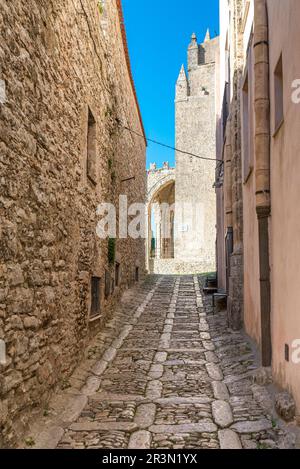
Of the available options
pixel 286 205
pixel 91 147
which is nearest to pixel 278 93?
pixel 286 205

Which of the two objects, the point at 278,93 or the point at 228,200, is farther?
the point at 228,200

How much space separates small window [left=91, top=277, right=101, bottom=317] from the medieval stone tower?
70.8 ft

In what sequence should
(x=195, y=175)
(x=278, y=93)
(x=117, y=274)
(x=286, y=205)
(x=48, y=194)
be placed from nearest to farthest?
(x=286, y=205) < (x=48, y=194) < (x=278, y=93) < (x=117, y=274) < (x=195, y=175)

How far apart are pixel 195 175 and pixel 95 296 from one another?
24.9 m

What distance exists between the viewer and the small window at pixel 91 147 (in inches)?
271

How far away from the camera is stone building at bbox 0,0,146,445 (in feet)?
11.1

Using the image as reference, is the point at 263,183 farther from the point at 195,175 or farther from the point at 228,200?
the point at 195,175

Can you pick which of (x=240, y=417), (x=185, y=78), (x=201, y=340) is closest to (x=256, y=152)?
(x=240, y=417)

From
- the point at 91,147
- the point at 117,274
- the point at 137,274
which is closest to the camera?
the point at 91,147

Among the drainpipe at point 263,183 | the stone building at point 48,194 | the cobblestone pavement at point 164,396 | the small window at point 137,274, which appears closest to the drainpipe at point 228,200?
the cobblestone pavement at point 164,396

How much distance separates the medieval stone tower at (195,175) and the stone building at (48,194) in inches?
877

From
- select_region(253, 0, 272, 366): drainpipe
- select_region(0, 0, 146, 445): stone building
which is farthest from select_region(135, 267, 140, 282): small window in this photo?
select_region(253, 0, 272, 366): drainpipe

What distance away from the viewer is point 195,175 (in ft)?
102

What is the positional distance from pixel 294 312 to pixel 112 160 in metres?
6.17
